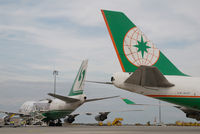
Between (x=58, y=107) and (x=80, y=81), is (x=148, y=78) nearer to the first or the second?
(x=80, y=81)

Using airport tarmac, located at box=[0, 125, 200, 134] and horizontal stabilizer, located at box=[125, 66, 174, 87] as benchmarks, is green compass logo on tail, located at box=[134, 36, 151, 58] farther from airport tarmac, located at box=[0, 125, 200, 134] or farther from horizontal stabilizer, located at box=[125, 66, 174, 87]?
airport tarmac, located at box=[0, 125, 200, 134]

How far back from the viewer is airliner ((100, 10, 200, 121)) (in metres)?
16.2

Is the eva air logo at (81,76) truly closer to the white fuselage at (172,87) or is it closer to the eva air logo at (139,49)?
the eva air logo at (139,49)

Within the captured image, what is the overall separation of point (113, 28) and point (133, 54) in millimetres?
1986

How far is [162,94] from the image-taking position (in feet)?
54.3

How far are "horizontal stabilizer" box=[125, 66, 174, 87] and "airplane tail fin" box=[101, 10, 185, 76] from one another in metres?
1.18

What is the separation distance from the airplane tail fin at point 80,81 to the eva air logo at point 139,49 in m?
17.6

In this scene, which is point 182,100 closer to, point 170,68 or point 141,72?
point 170,68

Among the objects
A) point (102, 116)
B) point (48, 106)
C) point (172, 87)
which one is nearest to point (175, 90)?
point (172, 87)

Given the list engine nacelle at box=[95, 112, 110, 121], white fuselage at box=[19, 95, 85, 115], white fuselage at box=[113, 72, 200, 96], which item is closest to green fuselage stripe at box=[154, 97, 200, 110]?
white fuselage at box=[113, 72, 200, 96]

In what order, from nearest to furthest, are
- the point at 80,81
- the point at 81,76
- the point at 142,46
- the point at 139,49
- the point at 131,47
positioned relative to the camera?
the point at 131,47
the point at 139,49
the point at 142,46
the point at 80,81
the point at 81,76

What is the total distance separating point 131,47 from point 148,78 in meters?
2.39

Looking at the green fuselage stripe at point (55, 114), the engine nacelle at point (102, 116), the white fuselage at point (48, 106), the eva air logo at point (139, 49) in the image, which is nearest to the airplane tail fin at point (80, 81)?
the white fuselage at point (48, 106)

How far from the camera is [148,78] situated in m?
15.4
